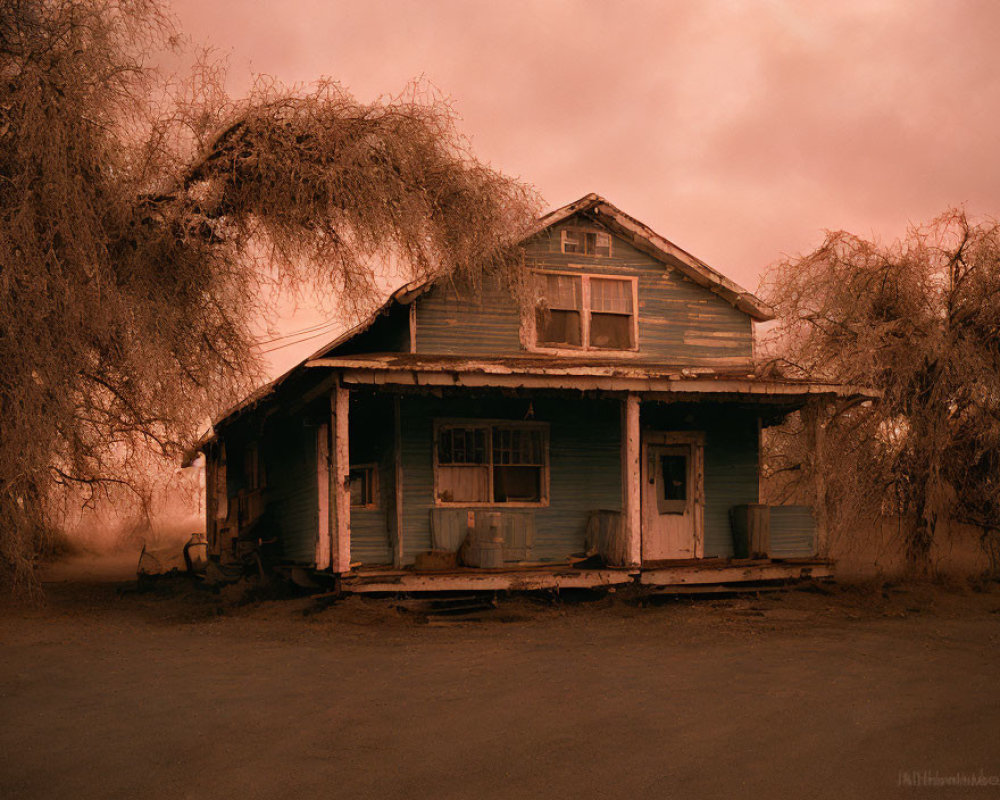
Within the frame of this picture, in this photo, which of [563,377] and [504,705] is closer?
[504,705]

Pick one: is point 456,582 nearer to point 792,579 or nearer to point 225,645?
point 225,645

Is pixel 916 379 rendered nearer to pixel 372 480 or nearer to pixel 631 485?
pixel 631 485

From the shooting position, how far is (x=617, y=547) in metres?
14.3

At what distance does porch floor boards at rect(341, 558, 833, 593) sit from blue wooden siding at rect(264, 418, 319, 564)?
281 cm

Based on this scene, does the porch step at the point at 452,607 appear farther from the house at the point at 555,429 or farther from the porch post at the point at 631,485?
the porch post at the point at 631,485

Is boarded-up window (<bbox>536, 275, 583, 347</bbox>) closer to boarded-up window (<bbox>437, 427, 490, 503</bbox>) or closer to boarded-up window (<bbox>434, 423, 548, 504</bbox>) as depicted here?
boarded-up window (<bbox>434, 423, 548, 504</bbox>)

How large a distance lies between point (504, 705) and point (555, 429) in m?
8.27

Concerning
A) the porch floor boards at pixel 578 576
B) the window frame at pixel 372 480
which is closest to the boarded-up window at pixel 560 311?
the window frame at pixel 372 480

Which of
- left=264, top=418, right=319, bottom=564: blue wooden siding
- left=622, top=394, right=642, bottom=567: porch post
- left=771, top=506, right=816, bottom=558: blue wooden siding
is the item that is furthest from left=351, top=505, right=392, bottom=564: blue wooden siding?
left=771, top=506, right=816, bottom=558: blue wooden siding

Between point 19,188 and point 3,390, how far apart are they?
234 centimetres

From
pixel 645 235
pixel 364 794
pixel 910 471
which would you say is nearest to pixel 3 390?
pixel 364 794

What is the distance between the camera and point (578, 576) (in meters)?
13.8

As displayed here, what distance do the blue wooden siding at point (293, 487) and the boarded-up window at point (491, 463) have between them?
2.18 meters

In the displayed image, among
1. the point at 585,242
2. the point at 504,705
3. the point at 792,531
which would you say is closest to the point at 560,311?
the point at 585,242
